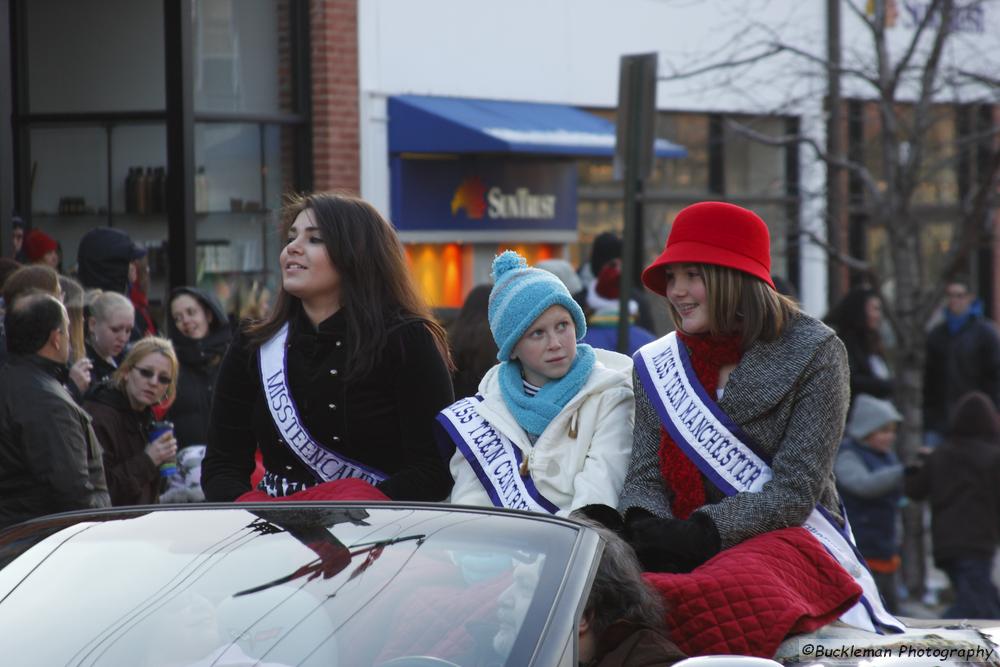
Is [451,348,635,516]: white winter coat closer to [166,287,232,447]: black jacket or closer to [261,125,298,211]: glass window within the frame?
[166,287,232,447]: black jacket

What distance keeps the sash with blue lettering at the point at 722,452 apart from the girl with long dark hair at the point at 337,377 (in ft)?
2.48

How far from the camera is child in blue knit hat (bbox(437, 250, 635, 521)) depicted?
14.4 feet

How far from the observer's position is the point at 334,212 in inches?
190

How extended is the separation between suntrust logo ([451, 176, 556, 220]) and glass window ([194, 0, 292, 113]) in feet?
6.28

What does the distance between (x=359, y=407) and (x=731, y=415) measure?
1.16 meters

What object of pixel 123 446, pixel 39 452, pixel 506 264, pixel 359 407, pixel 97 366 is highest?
pixel 506 264

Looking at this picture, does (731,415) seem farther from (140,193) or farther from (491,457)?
(140,193)

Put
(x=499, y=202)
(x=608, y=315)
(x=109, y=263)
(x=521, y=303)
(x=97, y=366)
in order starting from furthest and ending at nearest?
(x=499, y=202)
(x=608, y=315)
(x=109, y=263)
(x=97, y=366)
(x=521, y=303)

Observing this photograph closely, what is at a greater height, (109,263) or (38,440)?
(109,263)

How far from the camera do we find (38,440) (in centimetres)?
586

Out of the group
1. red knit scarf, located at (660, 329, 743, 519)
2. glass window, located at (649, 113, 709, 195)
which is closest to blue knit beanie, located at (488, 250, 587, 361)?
red knit scarf, located at (660, 329, 743, 519)

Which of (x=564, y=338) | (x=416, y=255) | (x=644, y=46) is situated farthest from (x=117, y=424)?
(x=644, y=46)

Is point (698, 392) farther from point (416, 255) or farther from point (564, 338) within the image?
point (416, 255)

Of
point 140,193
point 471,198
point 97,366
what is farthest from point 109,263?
point 471,198
